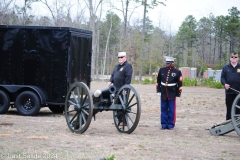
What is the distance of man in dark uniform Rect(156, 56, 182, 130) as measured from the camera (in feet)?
37.2

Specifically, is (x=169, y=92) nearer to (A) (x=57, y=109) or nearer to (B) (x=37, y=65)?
(B) (x=37, y=65)

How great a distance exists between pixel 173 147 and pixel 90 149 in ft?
4.72

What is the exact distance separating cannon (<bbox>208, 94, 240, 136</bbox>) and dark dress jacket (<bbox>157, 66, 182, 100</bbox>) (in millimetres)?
1243

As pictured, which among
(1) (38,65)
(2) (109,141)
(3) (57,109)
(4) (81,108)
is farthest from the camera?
(3) (57,109)

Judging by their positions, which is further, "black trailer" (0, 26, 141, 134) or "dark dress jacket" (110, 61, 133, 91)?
"black trailer" (0, 26, 141, 134)

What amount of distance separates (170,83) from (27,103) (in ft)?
14.5

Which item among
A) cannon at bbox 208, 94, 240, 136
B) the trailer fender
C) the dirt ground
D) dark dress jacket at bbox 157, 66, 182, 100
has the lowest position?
the dirt ground

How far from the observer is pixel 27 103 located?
13.9 m

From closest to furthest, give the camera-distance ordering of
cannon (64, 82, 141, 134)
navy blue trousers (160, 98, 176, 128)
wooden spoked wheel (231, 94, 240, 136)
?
wooden spoked wheel (231, 94, 240, 136)
cannon (64, 82, 141, 134)
navy blue trousers (160, 98, 176, 128)

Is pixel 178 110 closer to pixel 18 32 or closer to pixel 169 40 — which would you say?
pixel 18 32

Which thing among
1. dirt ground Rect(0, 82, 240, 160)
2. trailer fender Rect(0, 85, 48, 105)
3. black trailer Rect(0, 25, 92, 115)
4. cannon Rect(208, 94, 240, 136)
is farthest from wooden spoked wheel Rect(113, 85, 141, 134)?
trailer fender Rect(0, 85, 48, 105)

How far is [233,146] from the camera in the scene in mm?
8938

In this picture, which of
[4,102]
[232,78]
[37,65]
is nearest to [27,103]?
[4,102]

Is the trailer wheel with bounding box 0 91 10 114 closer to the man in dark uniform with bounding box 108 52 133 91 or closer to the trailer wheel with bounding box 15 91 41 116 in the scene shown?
the trailer wheel with bounding box 15 91 41 116
